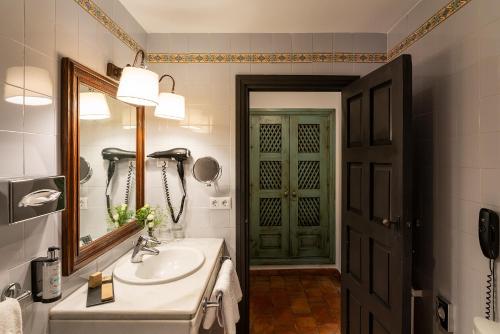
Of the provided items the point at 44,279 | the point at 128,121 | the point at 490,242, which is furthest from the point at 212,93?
the point at 490,242

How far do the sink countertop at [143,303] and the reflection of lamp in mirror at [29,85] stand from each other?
78 cm

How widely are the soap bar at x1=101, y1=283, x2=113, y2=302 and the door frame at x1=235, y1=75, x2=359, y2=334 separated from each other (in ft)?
3.30

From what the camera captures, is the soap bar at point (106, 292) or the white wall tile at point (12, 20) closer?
the white wall tile at point (12, 20)

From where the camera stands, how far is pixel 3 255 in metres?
0.90

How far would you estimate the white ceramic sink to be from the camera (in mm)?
1503

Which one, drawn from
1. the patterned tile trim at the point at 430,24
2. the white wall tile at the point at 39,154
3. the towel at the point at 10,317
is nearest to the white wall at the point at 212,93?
the patterned tile trim at the point at 430,24

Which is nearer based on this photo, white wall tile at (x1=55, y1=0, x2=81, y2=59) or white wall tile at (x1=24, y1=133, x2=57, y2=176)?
white wall tile at (x1=24, y1=133, x2=57, y2=176)

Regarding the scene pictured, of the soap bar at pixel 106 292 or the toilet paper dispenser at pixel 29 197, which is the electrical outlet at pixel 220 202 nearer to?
the soap bar at pixel 106 292

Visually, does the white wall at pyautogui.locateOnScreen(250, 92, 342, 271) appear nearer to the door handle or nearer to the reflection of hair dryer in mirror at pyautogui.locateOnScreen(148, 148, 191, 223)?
the reflection of hair dryer in mirror at pyautogui.locateOnScreen(148, 148, 191, 223)

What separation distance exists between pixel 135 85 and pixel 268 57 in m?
1.04

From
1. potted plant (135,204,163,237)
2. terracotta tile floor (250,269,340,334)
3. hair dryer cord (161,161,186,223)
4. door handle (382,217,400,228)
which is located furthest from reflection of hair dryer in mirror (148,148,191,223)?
door handle (382,217,400,228)

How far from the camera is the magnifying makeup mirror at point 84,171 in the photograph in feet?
4.30

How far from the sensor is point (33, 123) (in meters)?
1.03

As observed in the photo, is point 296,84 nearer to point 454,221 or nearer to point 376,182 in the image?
point 376,182
